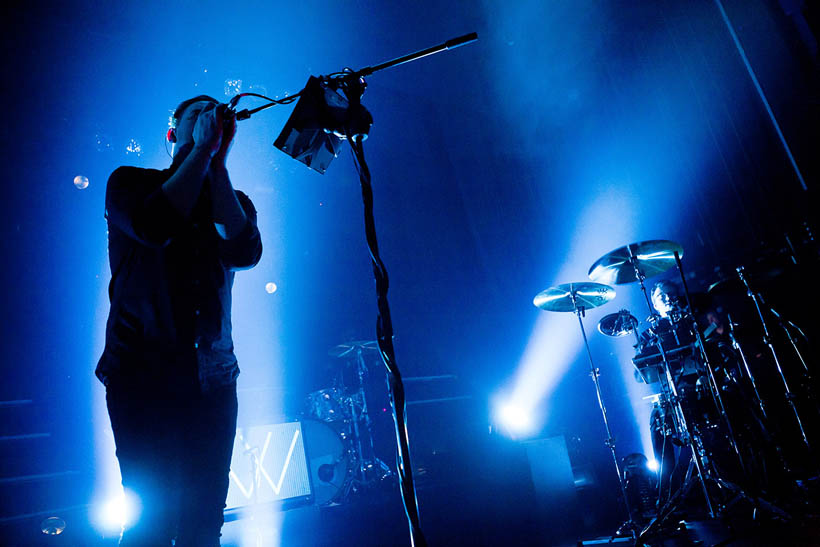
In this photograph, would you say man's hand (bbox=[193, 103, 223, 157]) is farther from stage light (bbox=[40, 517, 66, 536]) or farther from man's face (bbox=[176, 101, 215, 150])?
stage light (bbox=[40, 517, 66, 536])

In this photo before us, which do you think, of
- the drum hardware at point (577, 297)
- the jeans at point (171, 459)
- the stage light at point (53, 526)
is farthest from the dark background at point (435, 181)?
the jeans at point (171, 459)

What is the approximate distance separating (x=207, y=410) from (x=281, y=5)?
17.7ft

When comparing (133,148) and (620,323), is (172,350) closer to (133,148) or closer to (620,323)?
(620,323)

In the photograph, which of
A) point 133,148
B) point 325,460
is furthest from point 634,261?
point 133,148

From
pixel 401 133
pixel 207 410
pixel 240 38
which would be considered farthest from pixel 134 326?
pixel 401 133

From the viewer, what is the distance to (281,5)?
5.40m

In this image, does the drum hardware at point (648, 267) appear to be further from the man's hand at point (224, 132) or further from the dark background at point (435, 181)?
the man's hand at point (224, 132)

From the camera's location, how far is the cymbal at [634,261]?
3742 mm

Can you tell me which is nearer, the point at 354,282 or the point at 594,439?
the point at 594,439

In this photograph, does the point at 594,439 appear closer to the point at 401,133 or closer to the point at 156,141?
the point at 401,133

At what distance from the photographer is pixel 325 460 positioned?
4.45 m

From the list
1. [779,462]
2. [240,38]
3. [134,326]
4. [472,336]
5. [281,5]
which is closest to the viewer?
[134,326]

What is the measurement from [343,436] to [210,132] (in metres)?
3.88

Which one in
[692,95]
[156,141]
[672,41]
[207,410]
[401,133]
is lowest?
[207,410]
